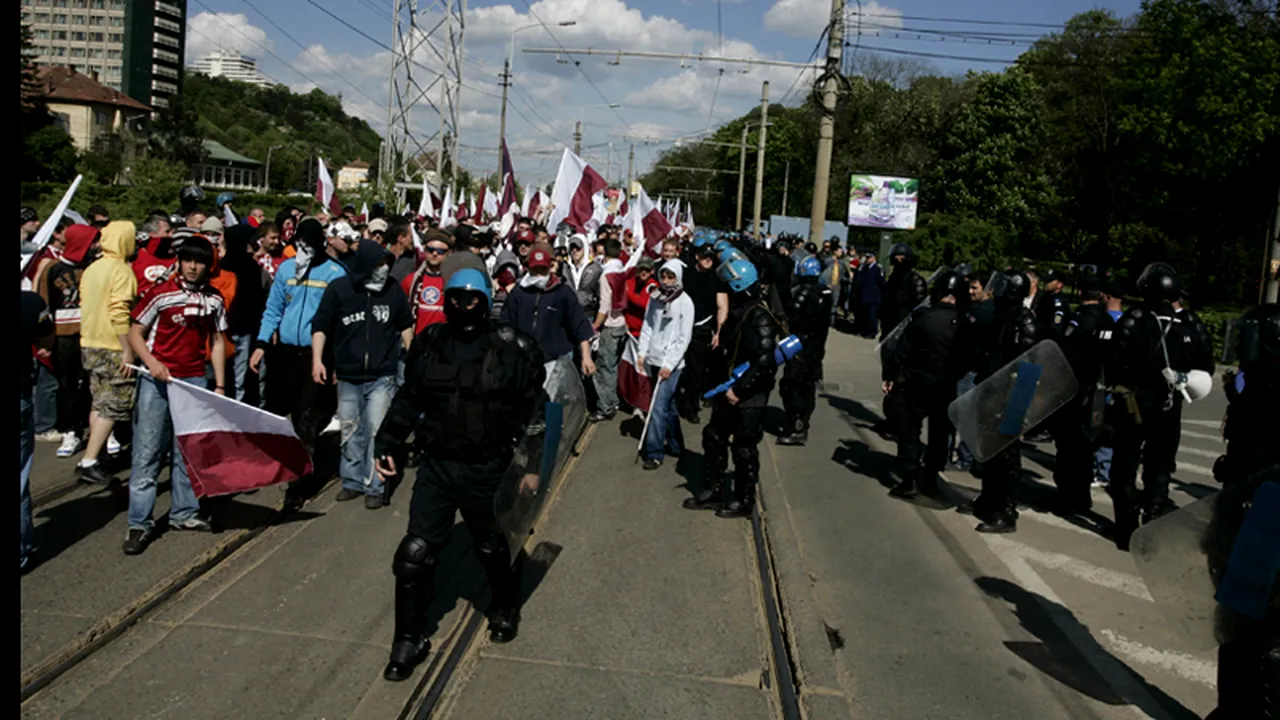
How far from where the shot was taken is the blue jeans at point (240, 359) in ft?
27.0

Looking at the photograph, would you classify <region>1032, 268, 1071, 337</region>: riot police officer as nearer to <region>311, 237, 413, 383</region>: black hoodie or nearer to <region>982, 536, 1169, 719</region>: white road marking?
<region>982, 536, 1169, 719</region>: white road marking

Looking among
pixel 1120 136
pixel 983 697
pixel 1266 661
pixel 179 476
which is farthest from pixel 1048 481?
pixel 1120 136

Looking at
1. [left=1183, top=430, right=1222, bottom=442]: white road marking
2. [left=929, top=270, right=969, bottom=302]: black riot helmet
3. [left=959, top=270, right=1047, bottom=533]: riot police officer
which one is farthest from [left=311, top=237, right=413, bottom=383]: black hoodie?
[left=1183, top=430, right=1222, bottom=442]: white road marking

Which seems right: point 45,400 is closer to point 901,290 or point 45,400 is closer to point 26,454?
point 26,454

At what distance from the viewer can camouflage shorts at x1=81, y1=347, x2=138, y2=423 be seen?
7.36 meters

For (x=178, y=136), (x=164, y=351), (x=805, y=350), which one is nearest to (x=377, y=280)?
(x=164, y=351)

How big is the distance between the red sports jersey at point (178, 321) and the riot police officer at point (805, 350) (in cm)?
568

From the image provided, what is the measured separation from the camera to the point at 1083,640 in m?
5.72

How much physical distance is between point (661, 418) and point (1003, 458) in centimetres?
296

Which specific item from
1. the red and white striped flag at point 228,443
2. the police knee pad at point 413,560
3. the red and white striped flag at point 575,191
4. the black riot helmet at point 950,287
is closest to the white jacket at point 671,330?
the black riot helmet at point 950,287

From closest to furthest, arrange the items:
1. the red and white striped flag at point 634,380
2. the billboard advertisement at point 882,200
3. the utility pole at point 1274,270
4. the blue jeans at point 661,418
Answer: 1. the blue jeans at point 661,418
2. the red and white striped flag at point 634,380
3. the utility pole at point 1274,270
4. the billboard advertisement at point 882,200

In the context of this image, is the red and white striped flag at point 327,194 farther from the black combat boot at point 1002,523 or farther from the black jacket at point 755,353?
the black combat boot at point 1002,523

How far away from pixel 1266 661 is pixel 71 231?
819cm

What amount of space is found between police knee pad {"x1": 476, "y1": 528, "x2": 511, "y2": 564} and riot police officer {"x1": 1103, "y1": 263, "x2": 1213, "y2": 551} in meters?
4.74
